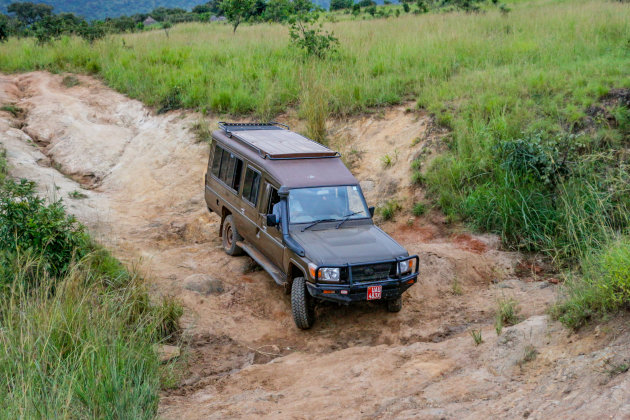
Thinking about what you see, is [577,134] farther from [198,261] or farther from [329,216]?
[198,261]

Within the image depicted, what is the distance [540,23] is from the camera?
1678 centimetres

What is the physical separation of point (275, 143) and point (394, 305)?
3.27 m

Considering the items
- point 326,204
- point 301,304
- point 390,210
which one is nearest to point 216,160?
point 326,204

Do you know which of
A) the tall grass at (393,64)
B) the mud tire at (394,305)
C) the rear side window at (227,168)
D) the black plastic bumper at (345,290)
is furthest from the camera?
the tall grass at (393,64)

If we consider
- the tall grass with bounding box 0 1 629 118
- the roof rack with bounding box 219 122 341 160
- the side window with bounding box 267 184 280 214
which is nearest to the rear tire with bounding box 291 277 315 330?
the side window with bounding box 267 184 280 214

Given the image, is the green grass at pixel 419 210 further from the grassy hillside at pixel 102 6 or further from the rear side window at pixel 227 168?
the grassy hillside at pixel 102 6

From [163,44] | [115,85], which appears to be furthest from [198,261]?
[163,44]

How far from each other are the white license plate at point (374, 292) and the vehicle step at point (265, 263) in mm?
1286

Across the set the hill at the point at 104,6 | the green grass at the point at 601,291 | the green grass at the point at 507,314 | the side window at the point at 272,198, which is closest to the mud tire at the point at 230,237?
the side window at the point at 272,198

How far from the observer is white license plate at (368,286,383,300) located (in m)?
7.23

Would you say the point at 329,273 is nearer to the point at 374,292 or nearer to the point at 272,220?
the point at 374,292

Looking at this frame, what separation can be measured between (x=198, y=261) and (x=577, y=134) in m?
6.83

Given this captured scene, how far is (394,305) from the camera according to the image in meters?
7.90

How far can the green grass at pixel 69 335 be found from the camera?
4.55 metres
